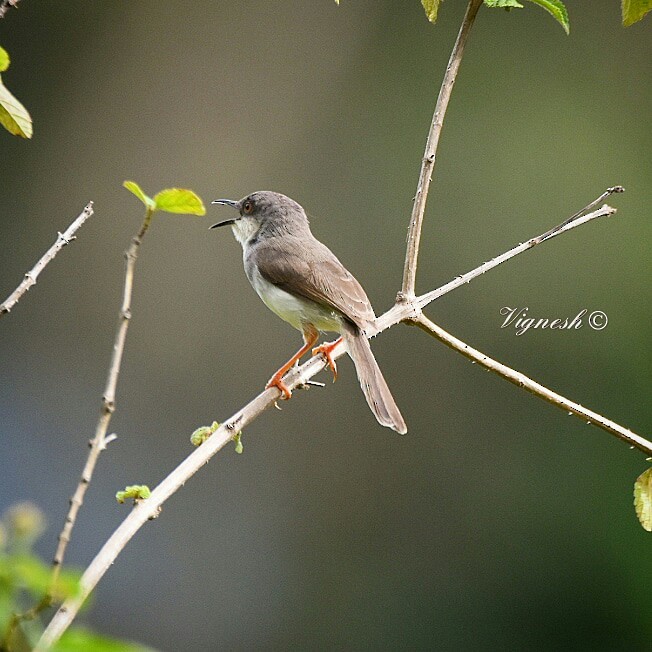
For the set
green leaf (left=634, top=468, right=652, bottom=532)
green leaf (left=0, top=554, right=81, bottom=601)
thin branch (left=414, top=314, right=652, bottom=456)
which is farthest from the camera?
thin branch (left=414, top=314, right=652, bottom=456)

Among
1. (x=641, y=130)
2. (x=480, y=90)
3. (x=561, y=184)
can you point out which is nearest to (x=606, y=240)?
(x=561, y=184)

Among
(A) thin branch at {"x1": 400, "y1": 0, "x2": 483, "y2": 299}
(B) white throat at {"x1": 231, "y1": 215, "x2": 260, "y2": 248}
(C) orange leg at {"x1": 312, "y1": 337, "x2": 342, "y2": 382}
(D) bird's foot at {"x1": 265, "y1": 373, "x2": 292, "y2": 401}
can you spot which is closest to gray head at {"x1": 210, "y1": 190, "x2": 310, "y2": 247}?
(B) white throat at {"x1": 231, "y1": 215, "x2": 260, "y2": 248}

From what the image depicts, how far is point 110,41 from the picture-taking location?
7.49 metres

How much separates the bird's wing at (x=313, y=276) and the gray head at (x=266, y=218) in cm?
19

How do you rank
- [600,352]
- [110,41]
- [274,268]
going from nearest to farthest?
[274,268] → [600,352] → [110,41]

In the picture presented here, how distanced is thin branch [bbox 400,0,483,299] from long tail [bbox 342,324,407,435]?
0.34 meters

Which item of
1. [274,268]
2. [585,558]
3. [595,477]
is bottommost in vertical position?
[274,268]

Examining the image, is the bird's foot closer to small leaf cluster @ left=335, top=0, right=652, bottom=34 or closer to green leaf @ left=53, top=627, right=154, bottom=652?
small leaf cluster @ left=335, top=0, right=652, bottom=34

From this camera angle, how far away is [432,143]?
239cm

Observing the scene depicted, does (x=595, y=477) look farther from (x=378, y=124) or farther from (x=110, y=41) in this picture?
(x=110, y=41)

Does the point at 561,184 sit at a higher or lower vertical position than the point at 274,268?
higher

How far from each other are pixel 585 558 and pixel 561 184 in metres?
2.77

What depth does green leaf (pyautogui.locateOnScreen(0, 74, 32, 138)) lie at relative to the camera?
1430 mm

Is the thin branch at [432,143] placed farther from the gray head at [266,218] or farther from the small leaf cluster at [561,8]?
the gray head at [266,218]
